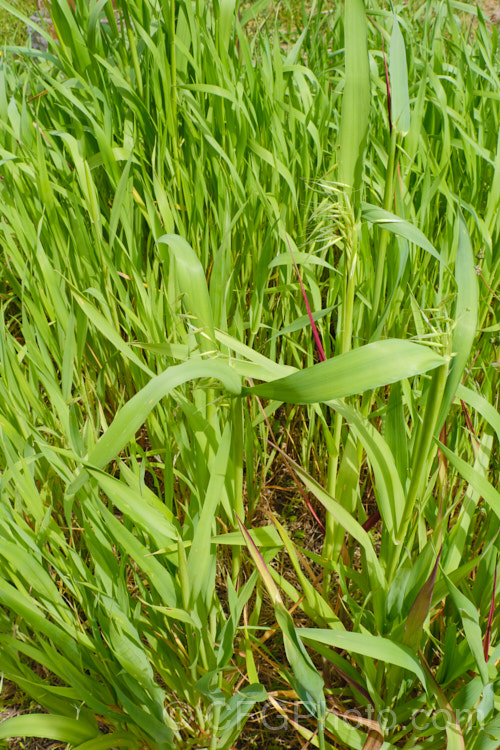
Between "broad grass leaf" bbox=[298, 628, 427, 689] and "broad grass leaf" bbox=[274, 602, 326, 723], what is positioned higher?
"broad grass leaf" bbox=[274, 602, 326, 723]

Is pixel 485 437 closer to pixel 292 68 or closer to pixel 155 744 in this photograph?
pixel 155 744

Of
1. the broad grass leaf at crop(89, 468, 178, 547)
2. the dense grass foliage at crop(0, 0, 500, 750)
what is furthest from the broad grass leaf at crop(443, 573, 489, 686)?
the broad grass leaf at crop(89, 468, 178, 547)

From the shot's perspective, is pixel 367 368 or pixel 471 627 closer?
pixel 367 368

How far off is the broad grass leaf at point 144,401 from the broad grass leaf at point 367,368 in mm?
74

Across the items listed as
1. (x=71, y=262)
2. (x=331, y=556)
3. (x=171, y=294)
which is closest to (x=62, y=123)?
(x=71, y=262)

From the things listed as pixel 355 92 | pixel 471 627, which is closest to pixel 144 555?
pixel 471 627

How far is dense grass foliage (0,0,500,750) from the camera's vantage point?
521 millimetres

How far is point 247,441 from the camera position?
798 millimetres

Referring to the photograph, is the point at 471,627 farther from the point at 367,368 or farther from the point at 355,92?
the point at 355,92

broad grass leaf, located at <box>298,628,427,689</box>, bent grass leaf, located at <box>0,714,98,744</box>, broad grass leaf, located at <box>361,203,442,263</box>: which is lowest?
bent grass leaf, located at <box>0,714,98,744</box>

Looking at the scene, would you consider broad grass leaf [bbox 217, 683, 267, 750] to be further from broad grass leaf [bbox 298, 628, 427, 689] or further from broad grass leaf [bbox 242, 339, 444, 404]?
broad grass leaf [bbox 242, 339, 444, 404]

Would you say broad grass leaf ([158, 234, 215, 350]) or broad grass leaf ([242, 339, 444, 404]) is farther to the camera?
broad grass leaf ([158, 234, 215, 350])

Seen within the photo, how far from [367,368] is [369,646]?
0.28 metres

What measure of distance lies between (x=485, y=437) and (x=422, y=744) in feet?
1.10
